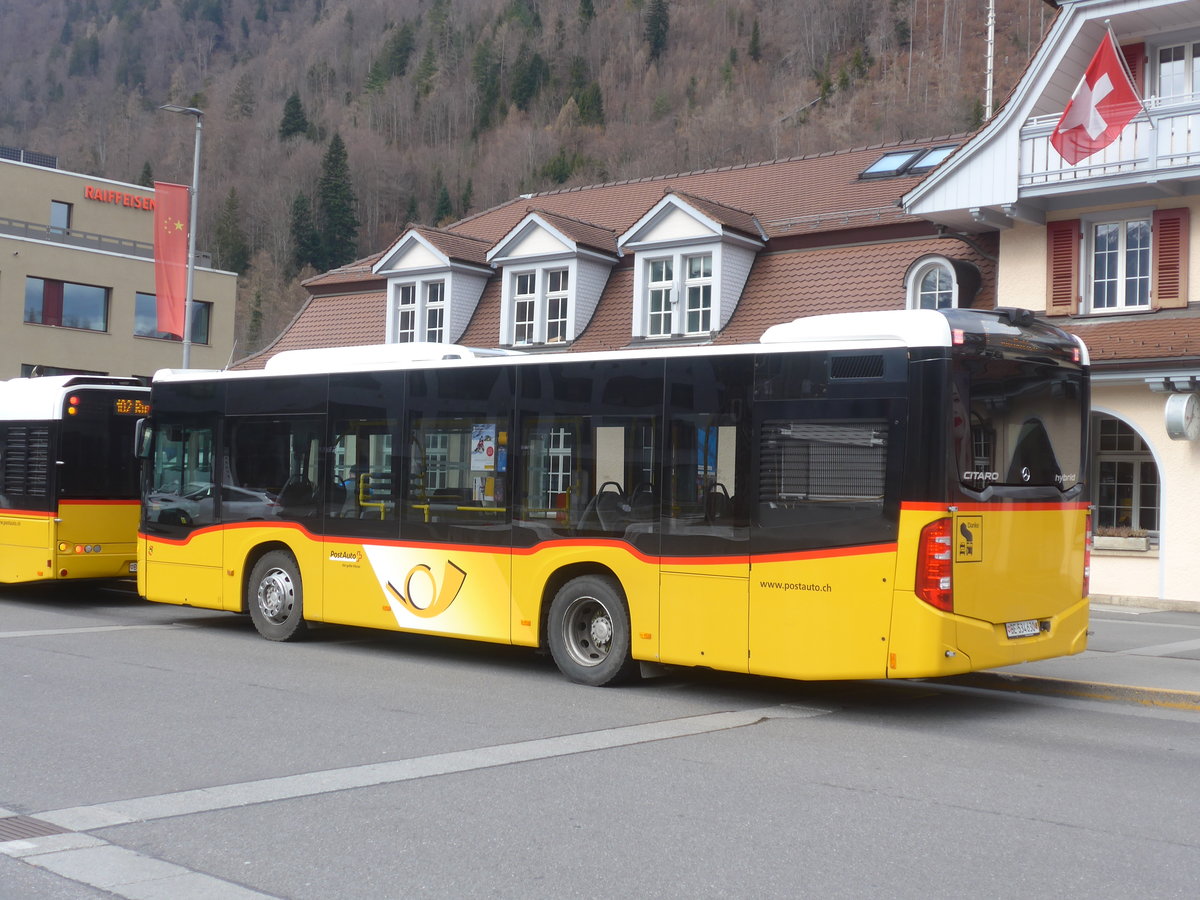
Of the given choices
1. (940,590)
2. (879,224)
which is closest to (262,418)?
(940,590)

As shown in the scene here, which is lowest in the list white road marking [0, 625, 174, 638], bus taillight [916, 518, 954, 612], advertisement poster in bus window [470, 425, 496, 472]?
white road marking [0, 625, 174, 638]

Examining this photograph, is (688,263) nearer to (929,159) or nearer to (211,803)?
(929,159)

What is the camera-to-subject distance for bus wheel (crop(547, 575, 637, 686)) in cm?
1041

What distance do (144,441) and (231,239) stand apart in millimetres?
86622

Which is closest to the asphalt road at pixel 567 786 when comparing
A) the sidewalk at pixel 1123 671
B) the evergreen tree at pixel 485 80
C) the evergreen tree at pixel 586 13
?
the sidewalk at pixel 1123 671

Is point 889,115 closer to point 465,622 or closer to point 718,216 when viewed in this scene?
point 718,216

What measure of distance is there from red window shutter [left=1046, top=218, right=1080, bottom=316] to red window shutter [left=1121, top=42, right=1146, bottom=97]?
2.20 m

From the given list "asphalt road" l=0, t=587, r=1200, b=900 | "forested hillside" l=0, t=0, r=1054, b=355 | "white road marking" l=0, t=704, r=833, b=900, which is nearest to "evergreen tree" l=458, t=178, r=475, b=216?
"forested hillside" l=0, t=0, r=1054, b=355

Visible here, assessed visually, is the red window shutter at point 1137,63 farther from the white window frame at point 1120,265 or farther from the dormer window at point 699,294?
the dormer window at point 699,294

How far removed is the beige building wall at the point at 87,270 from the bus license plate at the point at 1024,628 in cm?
4521

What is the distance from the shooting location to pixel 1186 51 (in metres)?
19.7

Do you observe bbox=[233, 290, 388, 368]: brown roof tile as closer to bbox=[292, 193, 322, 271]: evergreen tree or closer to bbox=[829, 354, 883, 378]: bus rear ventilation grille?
bbox=[829, 354, 883, 378]: bus rear ventilation grille

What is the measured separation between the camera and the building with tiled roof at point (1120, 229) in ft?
62.1

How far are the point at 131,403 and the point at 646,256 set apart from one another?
1160cm
